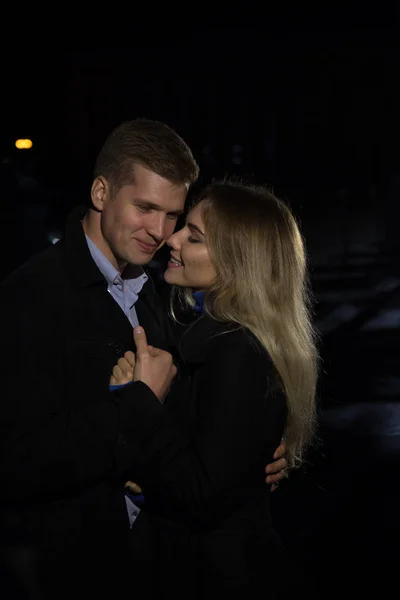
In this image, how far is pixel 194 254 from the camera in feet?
11.0

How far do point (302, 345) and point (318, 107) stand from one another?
1718 inches

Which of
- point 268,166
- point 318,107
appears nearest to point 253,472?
point 268,166

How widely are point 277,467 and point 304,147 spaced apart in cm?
4248

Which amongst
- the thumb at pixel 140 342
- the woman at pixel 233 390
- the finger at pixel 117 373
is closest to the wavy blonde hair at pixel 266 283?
the woman at pixel 233 390

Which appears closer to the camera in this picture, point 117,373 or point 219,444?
point 219,444

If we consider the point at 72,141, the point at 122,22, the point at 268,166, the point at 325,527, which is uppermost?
the point at 325,527

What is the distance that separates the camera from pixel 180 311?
4.05 metres

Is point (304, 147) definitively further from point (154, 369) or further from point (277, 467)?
point (154, 369)

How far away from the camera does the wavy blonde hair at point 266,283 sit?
3.12m

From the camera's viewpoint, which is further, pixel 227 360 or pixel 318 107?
pixel 318 107

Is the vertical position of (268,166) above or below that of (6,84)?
below

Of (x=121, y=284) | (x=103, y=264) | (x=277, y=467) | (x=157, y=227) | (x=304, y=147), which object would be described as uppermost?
(x=157, y=227)

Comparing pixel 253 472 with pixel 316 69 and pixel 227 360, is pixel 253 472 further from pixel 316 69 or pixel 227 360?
pixel 316 69

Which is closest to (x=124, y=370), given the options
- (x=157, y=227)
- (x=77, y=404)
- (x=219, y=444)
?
(x=77, y=404)
